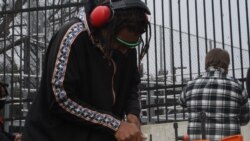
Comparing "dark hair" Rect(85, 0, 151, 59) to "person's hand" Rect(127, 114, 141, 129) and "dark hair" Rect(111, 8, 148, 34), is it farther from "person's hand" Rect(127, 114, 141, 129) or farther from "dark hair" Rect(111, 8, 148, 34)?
"person's hand" Rect(127, 114, 141, 129)

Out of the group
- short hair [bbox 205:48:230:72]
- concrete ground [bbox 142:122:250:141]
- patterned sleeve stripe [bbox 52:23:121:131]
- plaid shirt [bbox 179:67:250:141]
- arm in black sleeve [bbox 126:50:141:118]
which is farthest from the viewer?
concrete ground [bbox 142:122:250:141]

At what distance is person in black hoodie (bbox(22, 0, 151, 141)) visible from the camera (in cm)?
234

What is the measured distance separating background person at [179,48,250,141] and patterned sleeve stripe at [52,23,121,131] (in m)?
2.86

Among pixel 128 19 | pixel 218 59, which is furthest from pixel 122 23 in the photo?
pixel 218 59

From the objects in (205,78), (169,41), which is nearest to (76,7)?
(169,41)

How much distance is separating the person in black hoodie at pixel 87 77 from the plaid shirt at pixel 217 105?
107 inches

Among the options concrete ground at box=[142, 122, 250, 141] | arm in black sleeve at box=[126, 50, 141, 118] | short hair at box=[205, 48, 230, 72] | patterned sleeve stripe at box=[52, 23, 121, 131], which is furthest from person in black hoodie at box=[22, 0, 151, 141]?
concrete ground at box=[142, 122, 250, 141]

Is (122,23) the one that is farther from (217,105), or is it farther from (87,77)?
(217,105)

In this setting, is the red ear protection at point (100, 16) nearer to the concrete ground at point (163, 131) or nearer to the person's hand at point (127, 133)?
the person's hand at point (127, 133)

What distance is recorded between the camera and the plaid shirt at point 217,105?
5.12 m

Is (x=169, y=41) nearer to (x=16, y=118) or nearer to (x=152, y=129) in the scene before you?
(x=152, y=129)

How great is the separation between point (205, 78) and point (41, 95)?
3077mm

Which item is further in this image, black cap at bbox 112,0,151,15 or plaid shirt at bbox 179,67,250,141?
plaid shirt at bbox 179,67,250,141

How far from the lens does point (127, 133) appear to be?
2.34m
